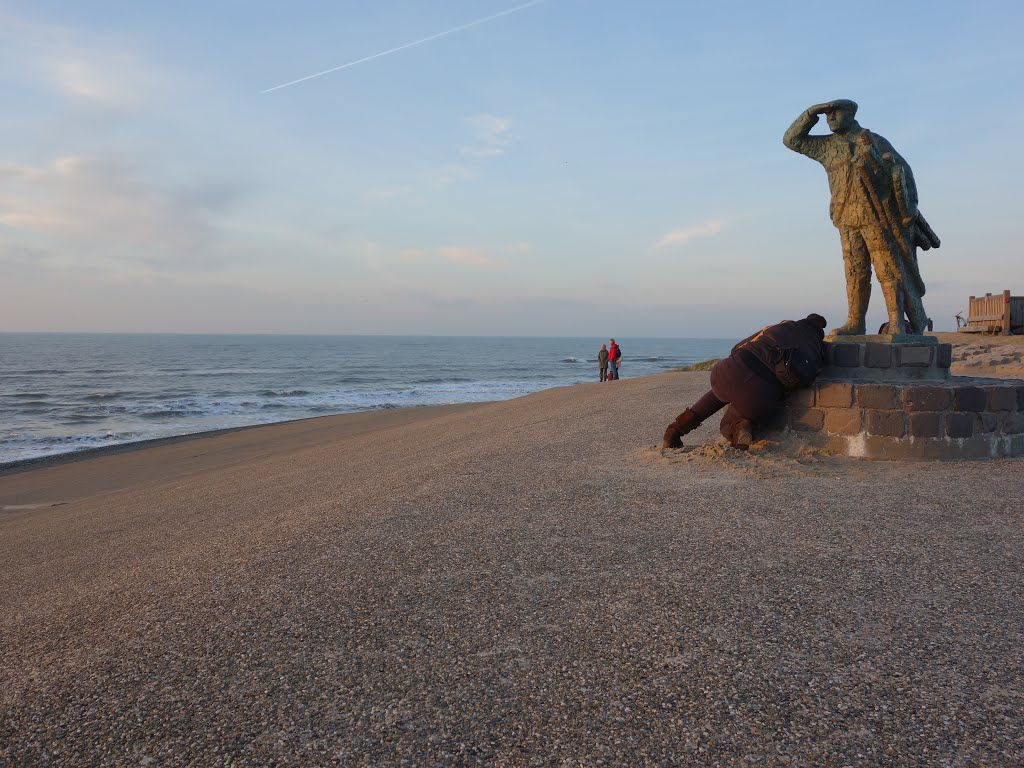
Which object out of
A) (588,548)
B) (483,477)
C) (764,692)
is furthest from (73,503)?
(764,692)

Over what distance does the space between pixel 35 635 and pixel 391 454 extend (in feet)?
20.2

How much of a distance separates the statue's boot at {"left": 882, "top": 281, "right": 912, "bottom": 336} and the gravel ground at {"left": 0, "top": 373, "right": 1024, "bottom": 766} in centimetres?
185

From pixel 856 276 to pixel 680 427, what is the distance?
2810 mm

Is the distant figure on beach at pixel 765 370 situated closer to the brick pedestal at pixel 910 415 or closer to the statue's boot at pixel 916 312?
the brick pedestal at pixel 910 415

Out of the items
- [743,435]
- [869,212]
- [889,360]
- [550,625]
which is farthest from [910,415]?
[550,625]

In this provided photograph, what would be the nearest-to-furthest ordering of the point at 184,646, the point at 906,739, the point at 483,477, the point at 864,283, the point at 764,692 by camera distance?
1. the point at 906,739
2. the point at 764,692
3. the point at 184,646
4. the point at 483,477
5. the point at 864,283

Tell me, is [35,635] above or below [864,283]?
below

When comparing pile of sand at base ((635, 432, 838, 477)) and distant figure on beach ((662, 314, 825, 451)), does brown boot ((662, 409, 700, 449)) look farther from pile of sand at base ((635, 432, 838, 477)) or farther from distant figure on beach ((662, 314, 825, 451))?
distant figure on beach ((662, 314, 825, 451))

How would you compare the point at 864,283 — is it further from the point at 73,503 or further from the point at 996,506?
the point at 73,503

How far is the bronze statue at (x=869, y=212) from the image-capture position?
282 inches

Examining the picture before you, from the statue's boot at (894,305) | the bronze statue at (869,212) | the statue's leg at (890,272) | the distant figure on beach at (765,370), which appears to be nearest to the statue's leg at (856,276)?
the bronze statue at (869,212)

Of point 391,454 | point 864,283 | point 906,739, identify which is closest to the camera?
point 906,739

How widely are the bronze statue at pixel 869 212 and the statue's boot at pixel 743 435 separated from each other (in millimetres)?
1709

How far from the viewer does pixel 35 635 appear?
350 centimetres
